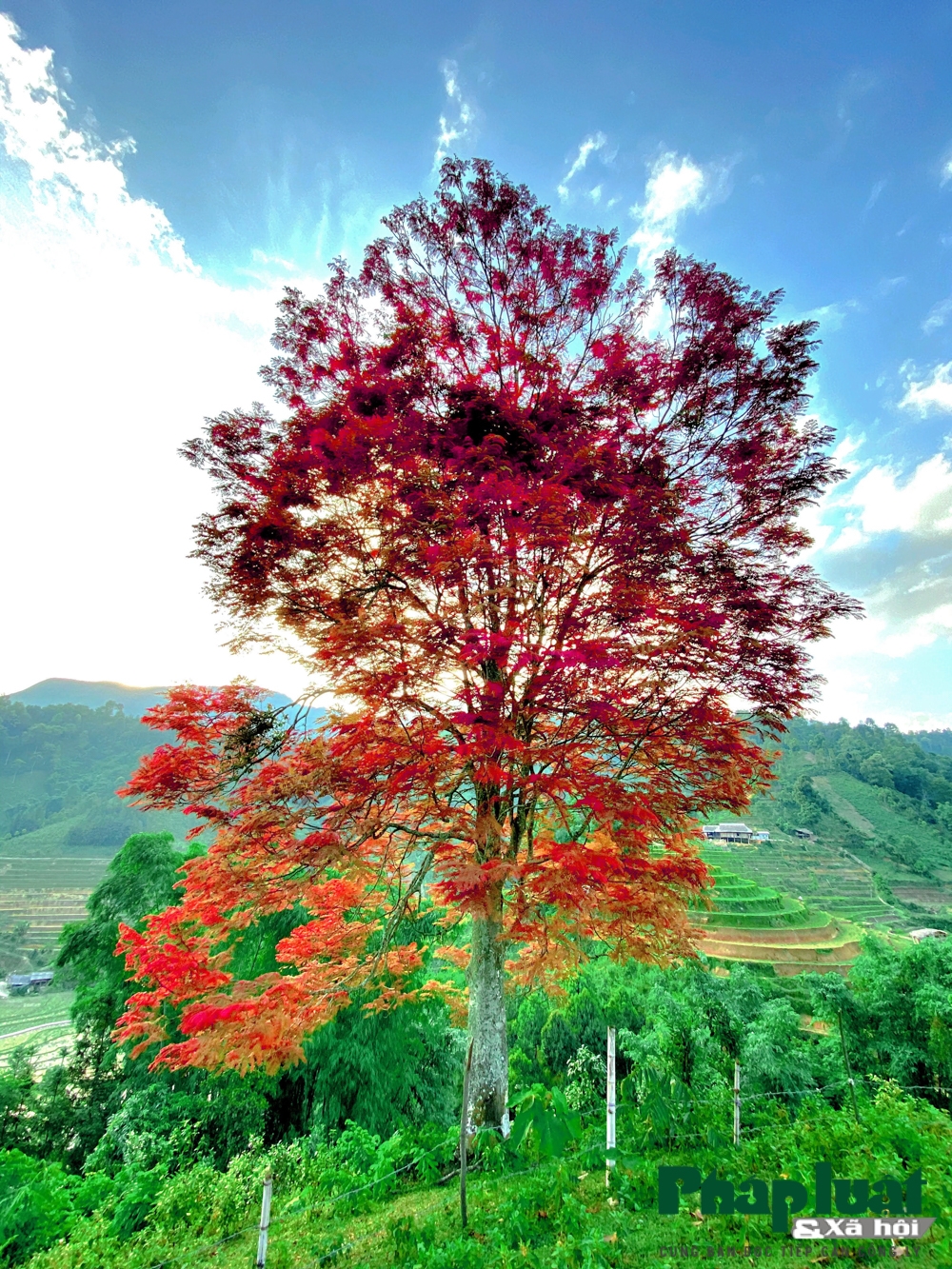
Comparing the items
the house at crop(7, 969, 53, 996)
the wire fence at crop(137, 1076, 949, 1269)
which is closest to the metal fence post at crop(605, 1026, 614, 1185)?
the wire fence at crop(137, 1076, 949, 1269)

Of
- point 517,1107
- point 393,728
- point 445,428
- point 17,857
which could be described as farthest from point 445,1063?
point 17,857

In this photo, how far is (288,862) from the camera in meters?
4.15

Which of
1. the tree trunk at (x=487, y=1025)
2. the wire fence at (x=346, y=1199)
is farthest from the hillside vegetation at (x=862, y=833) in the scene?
the tree trunk at (x=487, y=1025)

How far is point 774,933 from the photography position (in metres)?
37.1

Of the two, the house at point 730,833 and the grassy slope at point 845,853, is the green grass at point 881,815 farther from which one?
the house at point 730,833

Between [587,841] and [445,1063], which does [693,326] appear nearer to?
[587,841]

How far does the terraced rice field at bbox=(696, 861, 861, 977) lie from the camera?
110 ft

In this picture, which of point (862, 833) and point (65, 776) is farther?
point (65, 776)

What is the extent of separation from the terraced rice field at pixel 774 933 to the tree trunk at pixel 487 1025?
33.3 m

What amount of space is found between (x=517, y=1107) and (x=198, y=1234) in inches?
119

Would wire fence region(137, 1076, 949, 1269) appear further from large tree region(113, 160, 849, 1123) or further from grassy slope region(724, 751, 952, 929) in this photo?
grassy slope region(724, 751, 952, 929)

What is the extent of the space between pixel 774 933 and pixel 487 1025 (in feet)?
141

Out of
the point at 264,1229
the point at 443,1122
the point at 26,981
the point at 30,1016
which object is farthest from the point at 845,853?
the point at 26,981

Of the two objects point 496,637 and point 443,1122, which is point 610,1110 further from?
point 443,1122
